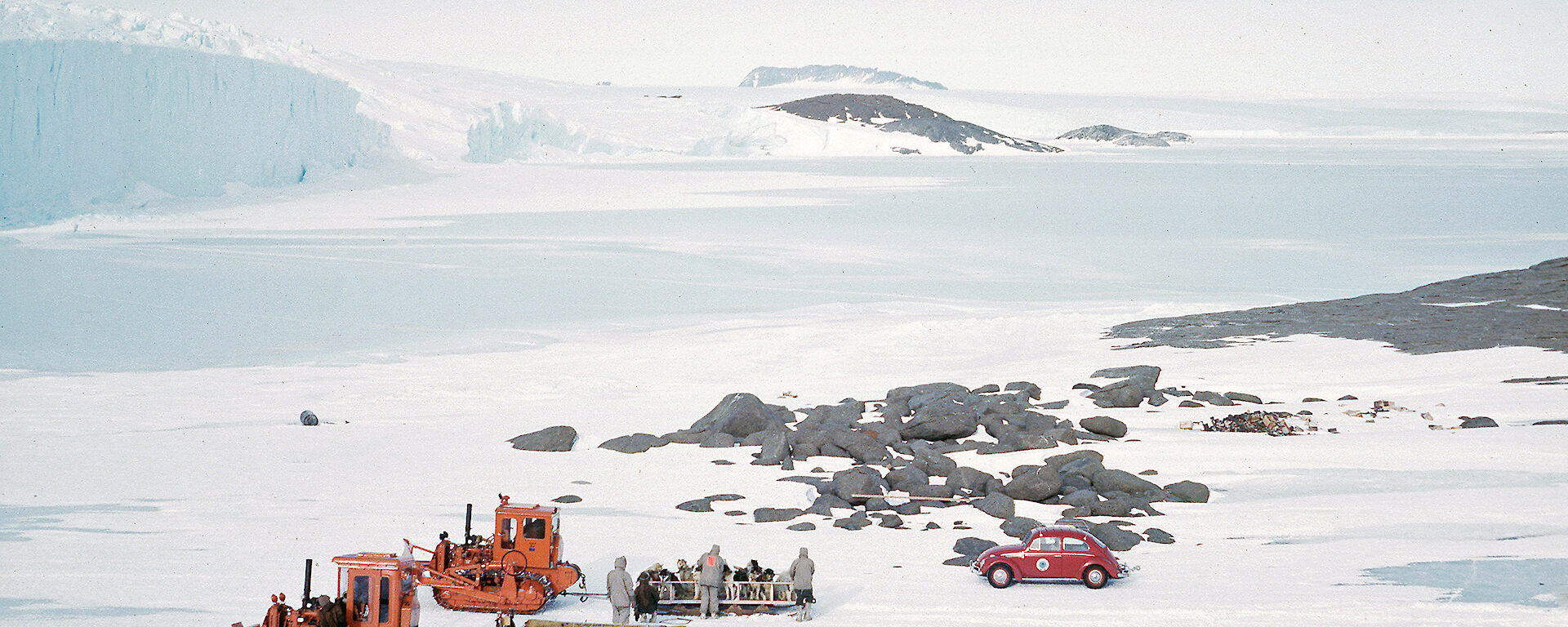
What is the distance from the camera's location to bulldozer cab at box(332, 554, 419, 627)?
11.0m

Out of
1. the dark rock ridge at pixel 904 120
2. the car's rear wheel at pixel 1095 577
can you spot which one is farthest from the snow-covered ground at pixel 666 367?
the dark rock ridge at pixel 904 120

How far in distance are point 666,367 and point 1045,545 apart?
1844 cm

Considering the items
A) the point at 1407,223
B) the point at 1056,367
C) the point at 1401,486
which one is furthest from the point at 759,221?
the point at 1401,486

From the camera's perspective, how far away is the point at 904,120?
125m

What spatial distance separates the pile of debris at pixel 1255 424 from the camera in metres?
21.1

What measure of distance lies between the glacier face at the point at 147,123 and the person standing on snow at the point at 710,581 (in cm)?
4938

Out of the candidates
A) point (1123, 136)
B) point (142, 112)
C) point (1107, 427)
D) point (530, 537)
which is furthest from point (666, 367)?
point (1123, 136)

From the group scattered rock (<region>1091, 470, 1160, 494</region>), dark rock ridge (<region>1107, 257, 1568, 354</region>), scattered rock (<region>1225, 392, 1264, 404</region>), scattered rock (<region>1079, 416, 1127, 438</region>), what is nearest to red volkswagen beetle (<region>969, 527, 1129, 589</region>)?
scattered rock (<region>1091, 470, 1160, 494</region>)

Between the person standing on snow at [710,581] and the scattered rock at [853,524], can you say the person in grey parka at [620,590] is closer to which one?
the person standing on snow at [710,581]

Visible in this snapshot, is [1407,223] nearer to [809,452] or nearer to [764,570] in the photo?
[809,452]

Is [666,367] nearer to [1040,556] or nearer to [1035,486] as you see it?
[1035,486]

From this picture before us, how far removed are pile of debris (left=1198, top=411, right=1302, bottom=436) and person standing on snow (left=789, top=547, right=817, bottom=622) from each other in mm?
11237

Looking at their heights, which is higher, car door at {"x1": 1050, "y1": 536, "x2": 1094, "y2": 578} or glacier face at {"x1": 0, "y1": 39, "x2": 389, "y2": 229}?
glacier face at {"x1": 0, "y1": 39, "x2": 389, "y2": 229}

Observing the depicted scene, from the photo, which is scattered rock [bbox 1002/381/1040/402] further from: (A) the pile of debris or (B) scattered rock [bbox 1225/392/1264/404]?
(A) the pile of debris
